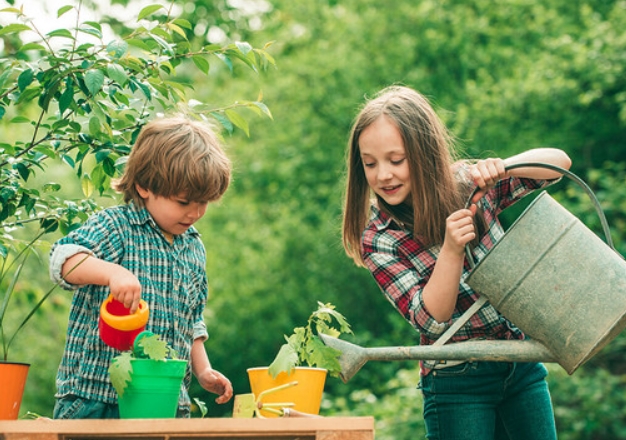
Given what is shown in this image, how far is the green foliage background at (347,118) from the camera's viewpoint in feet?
25.7

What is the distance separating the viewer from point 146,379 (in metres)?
1.61

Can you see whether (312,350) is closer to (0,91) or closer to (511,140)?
(0,91)

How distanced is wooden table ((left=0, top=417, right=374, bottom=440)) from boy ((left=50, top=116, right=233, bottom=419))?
1.03 ft

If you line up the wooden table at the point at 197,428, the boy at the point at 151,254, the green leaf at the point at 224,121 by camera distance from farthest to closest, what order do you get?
the green leaf at the point at 224,121 < the boy at the point at 151,254 < the wooden table at the point at 197,428

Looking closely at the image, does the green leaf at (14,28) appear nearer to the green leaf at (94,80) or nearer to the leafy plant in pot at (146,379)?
the green leaf at (94,80)

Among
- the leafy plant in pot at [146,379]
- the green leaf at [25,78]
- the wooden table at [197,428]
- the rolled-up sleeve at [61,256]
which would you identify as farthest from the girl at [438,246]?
the green leaf at [25,78]

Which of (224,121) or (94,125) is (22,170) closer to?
(94,125)

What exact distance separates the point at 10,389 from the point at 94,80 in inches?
27.4

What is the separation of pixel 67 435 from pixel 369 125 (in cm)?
101

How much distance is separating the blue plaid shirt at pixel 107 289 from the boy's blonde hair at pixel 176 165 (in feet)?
0.26

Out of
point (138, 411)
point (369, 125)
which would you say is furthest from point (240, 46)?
point (138, 411)

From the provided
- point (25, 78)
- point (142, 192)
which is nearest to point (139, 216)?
point (142, 192)

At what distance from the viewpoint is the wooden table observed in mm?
1492

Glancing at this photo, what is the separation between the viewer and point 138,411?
1613 millimetres
